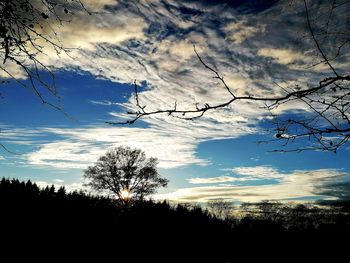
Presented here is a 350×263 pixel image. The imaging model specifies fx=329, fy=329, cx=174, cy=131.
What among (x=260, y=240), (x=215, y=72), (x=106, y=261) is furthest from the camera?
(x=260, y=240)

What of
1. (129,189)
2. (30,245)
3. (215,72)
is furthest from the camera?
(129,189)

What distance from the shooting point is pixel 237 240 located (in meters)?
29.9

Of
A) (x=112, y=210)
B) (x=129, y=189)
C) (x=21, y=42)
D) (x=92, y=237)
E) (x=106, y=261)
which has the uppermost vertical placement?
(x=129, y=189)

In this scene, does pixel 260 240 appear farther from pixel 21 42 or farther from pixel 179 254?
pixel 21 42

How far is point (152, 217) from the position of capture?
1861 cm

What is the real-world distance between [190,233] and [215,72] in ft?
67.5

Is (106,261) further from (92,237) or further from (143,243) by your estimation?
(143,243)

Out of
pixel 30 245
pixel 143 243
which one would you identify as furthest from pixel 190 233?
pixel 30 245

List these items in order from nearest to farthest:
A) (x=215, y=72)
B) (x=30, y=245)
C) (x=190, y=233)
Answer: (x=215, y=72), (x=30, y=245), (x=190, y=233)

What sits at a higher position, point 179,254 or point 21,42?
point 21,42

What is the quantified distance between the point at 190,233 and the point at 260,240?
1342 centimetres

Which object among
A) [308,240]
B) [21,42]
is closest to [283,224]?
[308,240]

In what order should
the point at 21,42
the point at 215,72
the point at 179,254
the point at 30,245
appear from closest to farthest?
the point at 215,72
the point at 21,42
the point at 30,245
the point at 179,254

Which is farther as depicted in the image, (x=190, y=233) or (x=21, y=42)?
(x=190, y=233)
